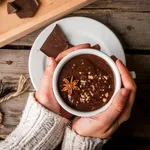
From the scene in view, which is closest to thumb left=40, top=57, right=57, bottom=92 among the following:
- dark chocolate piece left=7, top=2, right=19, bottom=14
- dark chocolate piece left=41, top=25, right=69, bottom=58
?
dark chocolate piece left=41, top=25, right=69, bottom=58

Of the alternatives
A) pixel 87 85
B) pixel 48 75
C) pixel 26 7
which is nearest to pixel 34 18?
pixel 26 7

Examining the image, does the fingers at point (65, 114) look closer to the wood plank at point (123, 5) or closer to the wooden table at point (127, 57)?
the wooden table at point (127, 57)

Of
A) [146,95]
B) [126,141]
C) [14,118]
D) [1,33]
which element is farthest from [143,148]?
[1,33]

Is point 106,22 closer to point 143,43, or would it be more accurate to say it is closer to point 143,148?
point 143,43

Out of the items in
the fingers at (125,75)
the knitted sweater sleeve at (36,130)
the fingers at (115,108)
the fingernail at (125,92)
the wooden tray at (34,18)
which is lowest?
the knitted sweater sleeve at (36,130)

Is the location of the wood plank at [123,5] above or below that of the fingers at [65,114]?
above

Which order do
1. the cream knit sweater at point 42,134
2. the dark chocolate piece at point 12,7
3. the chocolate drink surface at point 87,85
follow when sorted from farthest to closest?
the dark chocolate piece at point 12,7
the cream knit sweater at point 42,134
the chocolate drink surface at point 87,85

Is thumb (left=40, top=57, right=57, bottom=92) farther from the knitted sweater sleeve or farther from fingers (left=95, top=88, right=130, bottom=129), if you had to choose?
fingers (left=95, top=88, right=130, bottom=129)

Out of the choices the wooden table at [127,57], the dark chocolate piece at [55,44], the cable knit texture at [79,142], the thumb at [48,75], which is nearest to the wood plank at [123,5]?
the wooden table at [127,57]
